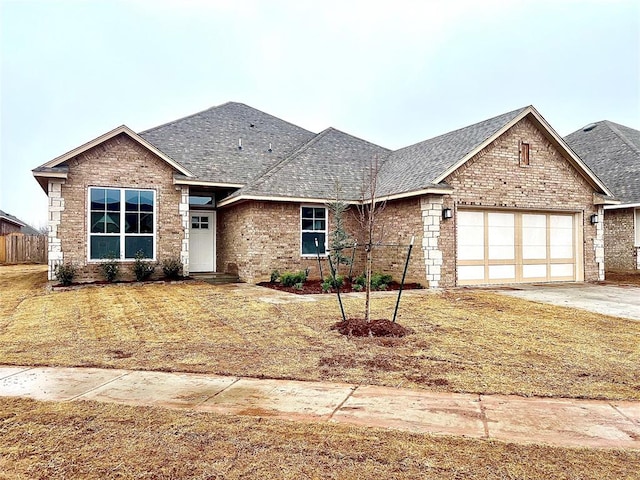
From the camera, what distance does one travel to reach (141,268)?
14234mm

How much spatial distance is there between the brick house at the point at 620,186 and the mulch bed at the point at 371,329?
1511 cm

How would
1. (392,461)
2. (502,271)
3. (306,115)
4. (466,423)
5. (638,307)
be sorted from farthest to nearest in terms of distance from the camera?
(306,115), (502,271), (638,307), (466,423), (392,461)

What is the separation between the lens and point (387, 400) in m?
4.31

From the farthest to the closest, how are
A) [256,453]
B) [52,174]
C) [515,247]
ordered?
1. [515,247]
2. [52,174]
3. [256,453]

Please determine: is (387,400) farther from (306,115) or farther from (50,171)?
(306,115)

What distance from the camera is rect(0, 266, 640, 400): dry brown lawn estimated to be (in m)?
5.07

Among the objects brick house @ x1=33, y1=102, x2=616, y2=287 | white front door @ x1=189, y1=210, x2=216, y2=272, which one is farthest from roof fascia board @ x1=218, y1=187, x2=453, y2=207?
white front door @ x1=189, y1=210, x2=216, y2=272

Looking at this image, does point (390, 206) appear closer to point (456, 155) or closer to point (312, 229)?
point (456, 155)

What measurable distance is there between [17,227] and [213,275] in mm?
29423

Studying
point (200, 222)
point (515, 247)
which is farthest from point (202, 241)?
point (515, 247)

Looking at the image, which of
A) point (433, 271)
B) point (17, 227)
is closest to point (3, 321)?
point (433, 271)

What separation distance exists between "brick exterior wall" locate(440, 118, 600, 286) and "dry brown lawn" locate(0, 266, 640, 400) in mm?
3696

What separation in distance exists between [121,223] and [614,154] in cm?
2216

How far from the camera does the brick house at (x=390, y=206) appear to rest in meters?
13.5
